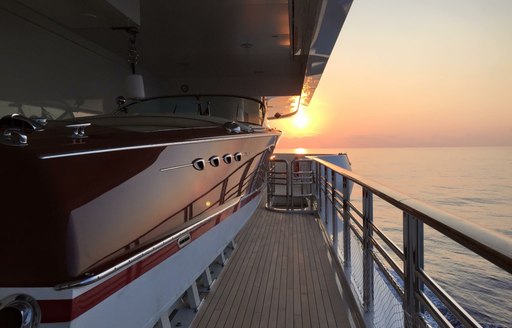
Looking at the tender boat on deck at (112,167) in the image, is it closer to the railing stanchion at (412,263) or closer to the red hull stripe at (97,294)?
the red hull stripe at (97,294)

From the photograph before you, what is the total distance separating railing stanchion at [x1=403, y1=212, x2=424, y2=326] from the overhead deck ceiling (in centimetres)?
229

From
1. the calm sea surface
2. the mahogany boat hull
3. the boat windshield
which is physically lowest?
the calm sea surface

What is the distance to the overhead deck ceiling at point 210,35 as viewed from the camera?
11.2 feet

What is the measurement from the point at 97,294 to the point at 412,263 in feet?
3.47

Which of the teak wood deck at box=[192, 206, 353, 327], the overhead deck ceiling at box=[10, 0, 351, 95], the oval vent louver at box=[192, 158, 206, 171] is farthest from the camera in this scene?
the overhead deck ceiling at box=[10, 0, 351, 95]

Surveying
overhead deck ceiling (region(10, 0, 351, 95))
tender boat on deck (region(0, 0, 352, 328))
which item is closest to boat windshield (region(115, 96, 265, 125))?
tender boat on deck (region(0, 0, 352, 328))

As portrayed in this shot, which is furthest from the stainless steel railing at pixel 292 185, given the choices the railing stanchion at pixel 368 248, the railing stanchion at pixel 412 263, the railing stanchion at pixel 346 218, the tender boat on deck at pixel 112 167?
the railing stanchion at pixel 412 263

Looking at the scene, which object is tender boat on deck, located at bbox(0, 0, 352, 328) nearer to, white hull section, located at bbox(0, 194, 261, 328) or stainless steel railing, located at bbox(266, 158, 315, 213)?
white hull section, located at bbox(0, 194, 261, 328)

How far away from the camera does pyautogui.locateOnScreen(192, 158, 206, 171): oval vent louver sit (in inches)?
64.1

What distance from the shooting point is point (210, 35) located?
4.59 metres

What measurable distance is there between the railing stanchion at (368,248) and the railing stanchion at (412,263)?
0.63 metres

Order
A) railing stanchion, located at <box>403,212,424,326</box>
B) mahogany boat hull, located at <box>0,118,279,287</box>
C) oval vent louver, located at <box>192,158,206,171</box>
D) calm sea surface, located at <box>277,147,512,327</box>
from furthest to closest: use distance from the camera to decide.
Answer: calm sea surface, located at <box>277,147,512,327</box>, oval vent louver, located at <box>192,158,206,171</box>, railing stanchion, located at <box>403,212,424,326</box>, mahogany boat hull, located at <box>0,118,279,287</box>

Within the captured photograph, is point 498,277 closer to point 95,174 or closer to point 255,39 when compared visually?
point 255,39

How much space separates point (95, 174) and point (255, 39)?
407 centimetres
